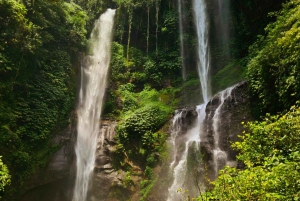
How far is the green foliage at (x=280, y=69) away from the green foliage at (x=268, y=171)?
6.99ft

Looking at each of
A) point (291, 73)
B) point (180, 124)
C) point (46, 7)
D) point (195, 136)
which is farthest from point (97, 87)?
point (291, 73)

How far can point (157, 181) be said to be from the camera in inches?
490

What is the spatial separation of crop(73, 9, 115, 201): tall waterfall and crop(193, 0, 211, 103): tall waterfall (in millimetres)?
7710

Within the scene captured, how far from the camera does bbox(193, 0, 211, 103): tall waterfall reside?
711 inches

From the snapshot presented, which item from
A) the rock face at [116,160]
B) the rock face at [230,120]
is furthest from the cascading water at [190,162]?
the rock face at [230,120]

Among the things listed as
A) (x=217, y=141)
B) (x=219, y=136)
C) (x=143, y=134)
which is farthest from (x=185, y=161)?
(x=143, y=134)

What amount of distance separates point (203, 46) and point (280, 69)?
1239 centimetres

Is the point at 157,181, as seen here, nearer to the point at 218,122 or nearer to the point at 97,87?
the point at 218,122

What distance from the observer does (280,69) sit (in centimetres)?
818

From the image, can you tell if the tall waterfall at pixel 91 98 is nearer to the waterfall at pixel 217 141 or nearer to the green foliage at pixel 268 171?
the waterfall at pixel 217 141

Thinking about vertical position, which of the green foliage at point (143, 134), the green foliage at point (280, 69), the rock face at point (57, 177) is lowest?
the rock face at point (57, 177)

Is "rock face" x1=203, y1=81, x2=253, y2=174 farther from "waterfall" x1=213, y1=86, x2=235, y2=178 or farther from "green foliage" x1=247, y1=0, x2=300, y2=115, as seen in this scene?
"green foliage" x1=247, y1=0, x2=300, y2=115

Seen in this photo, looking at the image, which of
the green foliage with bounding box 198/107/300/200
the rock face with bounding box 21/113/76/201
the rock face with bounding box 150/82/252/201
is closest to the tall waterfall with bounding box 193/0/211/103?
the rock face with bounding box 150/82/252/201

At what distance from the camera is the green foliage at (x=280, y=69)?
7449 millimetres
